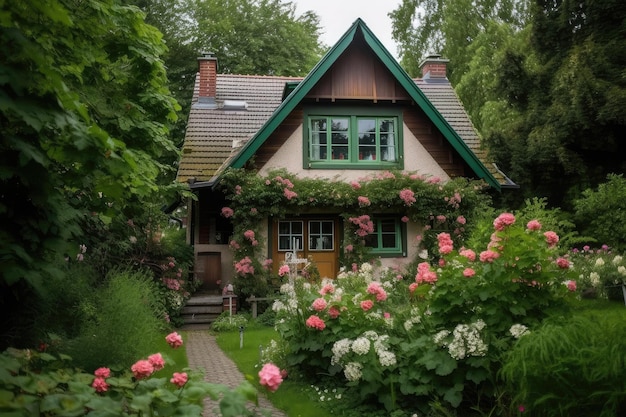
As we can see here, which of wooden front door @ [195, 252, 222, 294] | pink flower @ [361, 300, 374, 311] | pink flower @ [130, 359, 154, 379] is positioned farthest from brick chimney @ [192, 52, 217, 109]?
pink flower @ [130, 359, 154, 379]

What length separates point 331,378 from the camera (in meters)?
6.27

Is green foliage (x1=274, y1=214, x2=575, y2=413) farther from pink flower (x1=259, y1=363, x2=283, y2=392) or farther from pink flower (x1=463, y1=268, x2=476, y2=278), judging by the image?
pink flower (x1=259, y1=363, x2=283, y2=392)

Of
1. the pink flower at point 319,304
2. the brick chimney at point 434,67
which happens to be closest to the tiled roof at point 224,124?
the brick chimney at point 434,67

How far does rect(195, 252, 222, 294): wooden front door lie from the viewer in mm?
14641

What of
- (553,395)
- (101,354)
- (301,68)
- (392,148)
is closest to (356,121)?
(392,148)

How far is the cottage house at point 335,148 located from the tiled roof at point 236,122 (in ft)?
0.21

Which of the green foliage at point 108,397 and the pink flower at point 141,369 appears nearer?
the green foliage at point 108,397

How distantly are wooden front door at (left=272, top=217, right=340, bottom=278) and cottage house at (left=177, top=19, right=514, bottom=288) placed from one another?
1.0 inches

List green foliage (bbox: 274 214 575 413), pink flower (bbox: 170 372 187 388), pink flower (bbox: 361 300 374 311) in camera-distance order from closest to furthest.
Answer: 1. pink flower (bbox: 170 372 187 388)
2. green foliage (bbox: 274 214 575 413)
3. pink flower (bbox: 361 300 374 311)

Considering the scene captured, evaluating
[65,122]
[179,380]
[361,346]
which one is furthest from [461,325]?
[65,122]

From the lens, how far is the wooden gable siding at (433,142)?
14492 mm

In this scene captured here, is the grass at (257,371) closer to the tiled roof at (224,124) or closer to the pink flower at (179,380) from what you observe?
the pink flower at (179,380)

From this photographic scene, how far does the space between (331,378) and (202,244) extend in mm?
9133

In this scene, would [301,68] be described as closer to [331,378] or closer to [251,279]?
[251,279]
